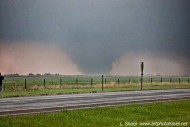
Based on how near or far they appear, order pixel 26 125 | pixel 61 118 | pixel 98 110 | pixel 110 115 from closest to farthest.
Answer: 1. pixel 26 125
2. pixel 61 118
3. pixel 110 115
4. pixel 98 110

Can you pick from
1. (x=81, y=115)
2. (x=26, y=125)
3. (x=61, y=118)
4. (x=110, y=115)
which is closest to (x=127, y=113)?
(x=110, y=115)

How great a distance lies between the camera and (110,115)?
2047 centimetres

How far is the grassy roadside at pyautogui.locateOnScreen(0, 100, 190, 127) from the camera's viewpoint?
17.5m

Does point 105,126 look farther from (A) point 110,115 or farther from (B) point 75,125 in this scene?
(A) point 110,115

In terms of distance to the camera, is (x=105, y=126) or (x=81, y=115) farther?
(x=81, y=115)

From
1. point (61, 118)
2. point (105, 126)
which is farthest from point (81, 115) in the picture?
point (105, 126)

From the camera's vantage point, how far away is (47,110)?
21828mm

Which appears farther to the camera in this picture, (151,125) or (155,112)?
(155,112)

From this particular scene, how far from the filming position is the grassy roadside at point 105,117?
17516 mm

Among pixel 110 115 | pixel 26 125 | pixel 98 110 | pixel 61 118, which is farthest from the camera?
pixel 98 110

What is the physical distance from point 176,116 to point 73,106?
6.23 m

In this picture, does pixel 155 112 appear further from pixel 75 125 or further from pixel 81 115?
pixel 75 125

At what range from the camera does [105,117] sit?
64.5 feet

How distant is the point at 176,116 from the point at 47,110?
6.80 metres
